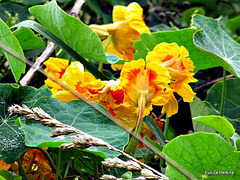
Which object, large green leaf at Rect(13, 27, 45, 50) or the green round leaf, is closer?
large green leaf at Rect(13, 27, 45, 50)

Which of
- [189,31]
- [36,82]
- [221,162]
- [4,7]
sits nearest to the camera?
[221,162]

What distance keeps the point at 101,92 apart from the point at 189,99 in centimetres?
19

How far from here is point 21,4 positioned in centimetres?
125

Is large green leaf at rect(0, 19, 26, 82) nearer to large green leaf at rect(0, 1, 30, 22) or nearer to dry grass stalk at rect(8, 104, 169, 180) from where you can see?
dry grass stalk at rect(8, 104, 169, 180)

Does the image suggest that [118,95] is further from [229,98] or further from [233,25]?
[233,25]

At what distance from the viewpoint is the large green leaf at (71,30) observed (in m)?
0.68

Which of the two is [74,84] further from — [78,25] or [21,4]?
[21,4]

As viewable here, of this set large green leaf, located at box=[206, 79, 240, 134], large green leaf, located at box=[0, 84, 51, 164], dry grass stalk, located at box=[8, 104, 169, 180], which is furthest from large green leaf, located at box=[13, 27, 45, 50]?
large green leaf, located at box=[206, 79, 240, 134]

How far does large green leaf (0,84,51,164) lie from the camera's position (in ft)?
1.82

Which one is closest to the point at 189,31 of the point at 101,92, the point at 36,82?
the point at 101,92

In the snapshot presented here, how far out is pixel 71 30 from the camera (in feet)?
→ 2.30

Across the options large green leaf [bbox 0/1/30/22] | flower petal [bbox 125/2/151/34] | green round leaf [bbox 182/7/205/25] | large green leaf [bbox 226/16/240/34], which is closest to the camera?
flower petal [bbox 125/2/151/34]

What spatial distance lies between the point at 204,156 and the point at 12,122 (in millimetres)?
359

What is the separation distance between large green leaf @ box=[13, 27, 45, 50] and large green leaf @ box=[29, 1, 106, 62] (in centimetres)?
4
